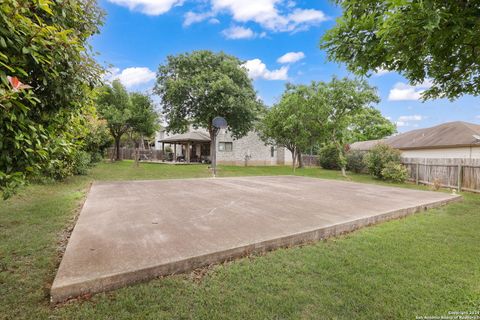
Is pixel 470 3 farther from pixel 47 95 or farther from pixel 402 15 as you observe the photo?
pixel 47 95

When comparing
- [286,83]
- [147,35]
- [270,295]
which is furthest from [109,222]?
[286,83]

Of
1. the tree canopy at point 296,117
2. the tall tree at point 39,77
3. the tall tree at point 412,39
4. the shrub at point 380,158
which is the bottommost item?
the shrub at point 380,158

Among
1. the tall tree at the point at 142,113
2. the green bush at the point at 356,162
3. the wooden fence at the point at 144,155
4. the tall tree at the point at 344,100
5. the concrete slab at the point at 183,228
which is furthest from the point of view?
the wooden fence at the point at 144,155

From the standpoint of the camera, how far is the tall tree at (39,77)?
1530 mm

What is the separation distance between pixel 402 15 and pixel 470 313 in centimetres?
283

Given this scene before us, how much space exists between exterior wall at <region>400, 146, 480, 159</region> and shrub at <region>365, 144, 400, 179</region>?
17.5 ft

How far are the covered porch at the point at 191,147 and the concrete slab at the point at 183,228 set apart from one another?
1910cm

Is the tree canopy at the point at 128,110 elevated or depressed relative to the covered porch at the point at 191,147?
elevated

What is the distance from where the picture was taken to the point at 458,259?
3402 mm

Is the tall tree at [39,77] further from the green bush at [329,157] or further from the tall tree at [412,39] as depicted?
the green bush at [329,157]

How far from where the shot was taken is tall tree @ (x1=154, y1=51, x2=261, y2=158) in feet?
55.0

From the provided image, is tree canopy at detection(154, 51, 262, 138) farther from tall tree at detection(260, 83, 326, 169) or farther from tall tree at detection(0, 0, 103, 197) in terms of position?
tall tree at detection(0, 0, 103, 197)

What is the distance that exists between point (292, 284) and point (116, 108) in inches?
812

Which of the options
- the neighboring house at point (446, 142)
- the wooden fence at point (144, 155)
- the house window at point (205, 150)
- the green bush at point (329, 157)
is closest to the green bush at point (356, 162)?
the neighboring house at point (446, 142)
